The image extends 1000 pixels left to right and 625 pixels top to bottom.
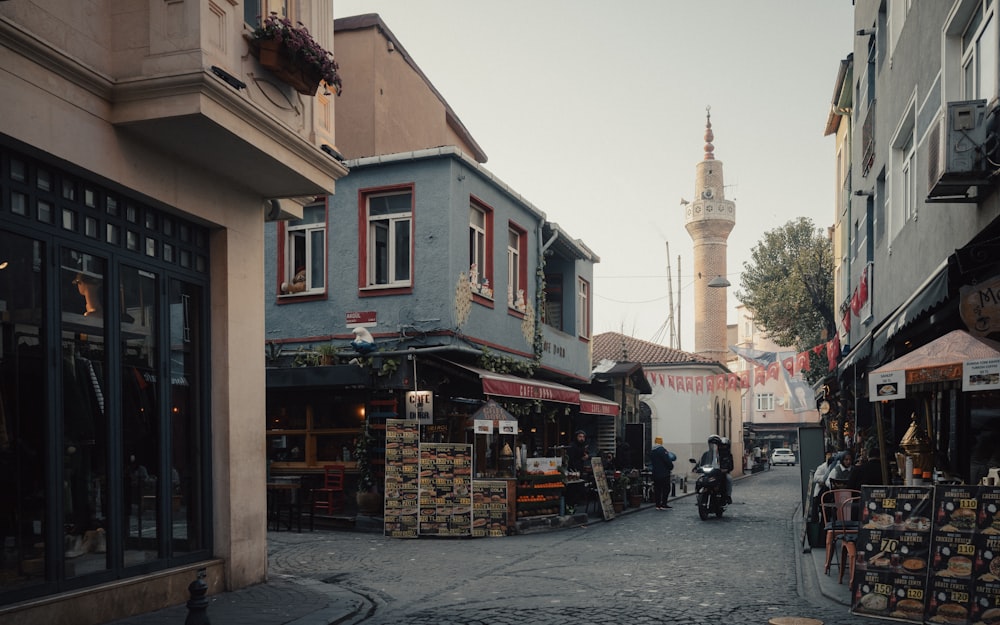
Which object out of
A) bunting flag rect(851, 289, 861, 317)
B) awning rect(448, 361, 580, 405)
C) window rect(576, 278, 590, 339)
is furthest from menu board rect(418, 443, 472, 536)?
window rect(576, 278, 590, 339)

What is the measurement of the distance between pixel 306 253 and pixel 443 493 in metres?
6.56

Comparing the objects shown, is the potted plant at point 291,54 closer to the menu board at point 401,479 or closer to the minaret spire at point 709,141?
the menu board at point 401,479

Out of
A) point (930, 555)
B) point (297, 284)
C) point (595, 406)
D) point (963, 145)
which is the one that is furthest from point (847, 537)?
point (595, 406)

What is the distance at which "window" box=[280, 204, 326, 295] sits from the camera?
19.6 meters

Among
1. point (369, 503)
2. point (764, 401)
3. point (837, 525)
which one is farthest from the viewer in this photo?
point (764, 401)

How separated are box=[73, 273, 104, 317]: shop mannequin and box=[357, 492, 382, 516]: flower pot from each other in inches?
370

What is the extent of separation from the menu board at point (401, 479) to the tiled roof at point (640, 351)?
26.0 meters

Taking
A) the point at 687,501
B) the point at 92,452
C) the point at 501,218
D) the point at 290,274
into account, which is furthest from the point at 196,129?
the point at 687,501

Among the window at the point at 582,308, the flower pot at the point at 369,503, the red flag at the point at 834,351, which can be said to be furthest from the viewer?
the window at the point at 582,308

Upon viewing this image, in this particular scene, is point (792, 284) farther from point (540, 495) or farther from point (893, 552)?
point (893, 552)

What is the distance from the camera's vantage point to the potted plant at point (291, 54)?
31.3ft

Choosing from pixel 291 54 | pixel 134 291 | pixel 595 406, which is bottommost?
pixel 595 406

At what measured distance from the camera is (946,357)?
335 inches

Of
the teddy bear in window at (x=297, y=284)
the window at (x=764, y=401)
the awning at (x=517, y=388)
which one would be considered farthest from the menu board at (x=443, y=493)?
the window at (x=764, y=401)
